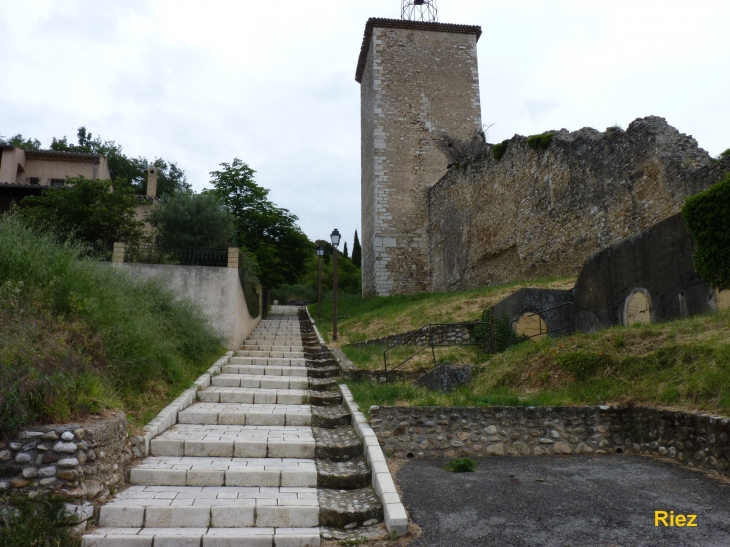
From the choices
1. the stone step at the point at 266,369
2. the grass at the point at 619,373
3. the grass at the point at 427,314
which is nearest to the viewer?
the grass at the point at 619,373

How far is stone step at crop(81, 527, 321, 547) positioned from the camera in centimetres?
359

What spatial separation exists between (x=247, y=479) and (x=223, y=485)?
206mm

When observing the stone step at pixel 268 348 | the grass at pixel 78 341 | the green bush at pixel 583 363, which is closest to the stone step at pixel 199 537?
the grass at pixel 78 341

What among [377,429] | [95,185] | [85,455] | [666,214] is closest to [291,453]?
[377,429]

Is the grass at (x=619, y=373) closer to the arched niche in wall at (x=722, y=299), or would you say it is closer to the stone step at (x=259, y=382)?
the arched niche in wall at (x=722, y=299)

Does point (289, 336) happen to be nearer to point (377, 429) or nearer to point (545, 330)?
point (545, 330)

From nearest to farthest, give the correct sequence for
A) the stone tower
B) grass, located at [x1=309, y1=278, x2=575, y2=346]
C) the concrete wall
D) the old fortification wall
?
the concrete wall
the old fortification wall
grass, located at [x1=309, y1=278, x2=575, y2=346]
the stone tower

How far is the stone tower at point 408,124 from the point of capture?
22953 millimetres

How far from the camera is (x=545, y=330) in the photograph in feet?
33.2

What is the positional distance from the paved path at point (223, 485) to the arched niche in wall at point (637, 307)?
504 centimetres

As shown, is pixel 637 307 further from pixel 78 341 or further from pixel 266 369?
pixel 78 341

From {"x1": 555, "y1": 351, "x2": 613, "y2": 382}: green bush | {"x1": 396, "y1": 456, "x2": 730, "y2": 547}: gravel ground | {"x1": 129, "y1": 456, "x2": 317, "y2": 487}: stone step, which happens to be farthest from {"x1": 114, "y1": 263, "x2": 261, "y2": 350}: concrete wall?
{"x1": 555, "y1": 351, "x2": 613, "y2": 382}: green bush

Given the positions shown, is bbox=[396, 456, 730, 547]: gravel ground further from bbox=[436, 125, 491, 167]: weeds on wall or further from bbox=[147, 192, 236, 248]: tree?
bbox=[436, 125, 491, 167]: weeds on wall

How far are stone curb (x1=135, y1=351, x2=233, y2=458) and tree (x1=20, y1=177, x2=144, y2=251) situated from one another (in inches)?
222
